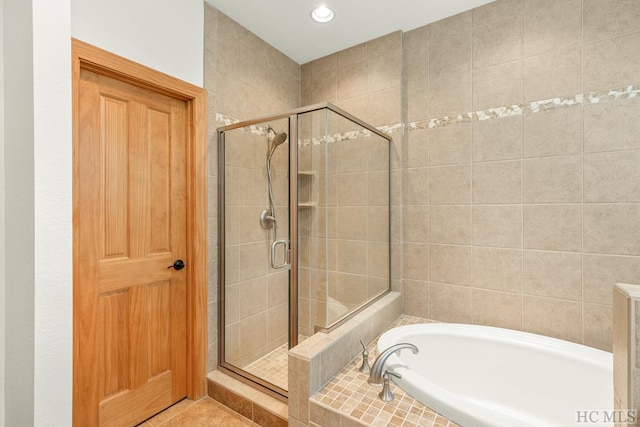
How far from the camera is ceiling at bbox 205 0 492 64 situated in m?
1.99

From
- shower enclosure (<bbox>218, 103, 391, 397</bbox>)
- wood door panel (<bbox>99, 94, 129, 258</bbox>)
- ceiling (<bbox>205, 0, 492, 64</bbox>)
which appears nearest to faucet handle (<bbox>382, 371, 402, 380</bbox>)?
shower enclosure (<bbox>218, 103, 391, 397</bbox>)

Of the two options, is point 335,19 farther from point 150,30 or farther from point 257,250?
point 257,250

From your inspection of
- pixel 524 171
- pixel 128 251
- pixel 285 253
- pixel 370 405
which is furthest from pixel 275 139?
pixel 524 171

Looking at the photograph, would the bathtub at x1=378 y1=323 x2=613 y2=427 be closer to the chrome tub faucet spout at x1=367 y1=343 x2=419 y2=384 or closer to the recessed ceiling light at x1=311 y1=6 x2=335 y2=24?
the chrome tub faucet spout at x1=367 y1=343 x2=419 y2=384

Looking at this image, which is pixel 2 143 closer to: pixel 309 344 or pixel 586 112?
pixel 309 344

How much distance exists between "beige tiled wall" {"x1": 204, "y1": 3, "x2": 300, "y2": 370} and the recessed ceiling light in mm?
547

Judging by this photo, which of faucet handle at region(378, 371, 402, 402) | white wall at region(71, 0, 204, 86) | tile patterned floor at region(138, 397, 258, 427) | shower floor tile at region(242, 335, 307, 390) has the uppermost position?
white wall at region(71, 0, 204, 86)

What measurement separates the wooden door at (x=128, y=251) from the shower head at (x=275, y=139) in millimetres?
545

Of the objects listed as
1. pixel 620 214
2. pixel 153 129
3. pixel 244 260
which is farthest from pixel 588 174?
pixel 153 129

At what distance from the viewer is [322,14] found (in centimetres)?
208

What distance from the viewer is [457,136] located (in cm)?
210

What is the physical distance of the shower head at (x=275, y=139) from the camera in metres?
1.74

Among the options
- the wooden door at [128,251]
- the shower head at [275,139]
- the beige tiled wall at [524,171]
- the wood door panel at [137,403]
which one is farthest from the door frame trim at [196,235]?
the beige tiled wall at [524,171]

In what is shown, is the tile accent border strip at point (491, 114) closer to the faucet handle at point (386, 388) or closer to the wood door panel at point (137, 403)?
the faucet handle at point (386, 388)
